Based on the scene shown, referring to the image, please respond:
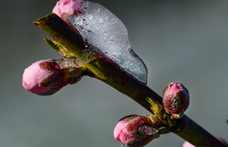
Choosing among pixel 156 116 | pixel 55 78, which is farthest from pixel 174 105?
pixel 55 78

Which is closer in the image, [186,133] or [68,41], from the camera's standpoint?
[68,41]

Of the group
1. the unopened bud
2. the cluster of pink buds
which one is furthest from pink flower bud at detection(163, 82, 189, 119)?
the unopened bud

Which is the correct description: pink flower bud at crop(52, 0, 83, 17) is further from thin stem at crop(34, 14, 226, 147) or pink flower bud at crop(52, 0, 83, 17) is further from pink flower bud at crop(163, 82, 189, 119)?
pink flower bud at crop(163, 82, 189, 119)

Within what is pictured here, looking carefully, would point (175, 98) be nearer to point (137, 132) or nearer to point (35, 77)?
point (137, 132)

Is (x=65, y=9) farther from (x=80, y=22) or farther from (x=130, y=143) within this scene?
(x=130, y=143)

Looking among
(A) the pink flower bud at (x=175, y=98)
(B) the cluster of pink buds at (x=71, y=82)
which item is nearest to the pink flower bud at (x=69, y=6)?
(B) the cluster of pink buds at (x=71, y=82)

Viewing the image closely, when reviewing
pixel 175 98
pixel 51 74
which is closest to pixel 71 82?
pixel 51 74
